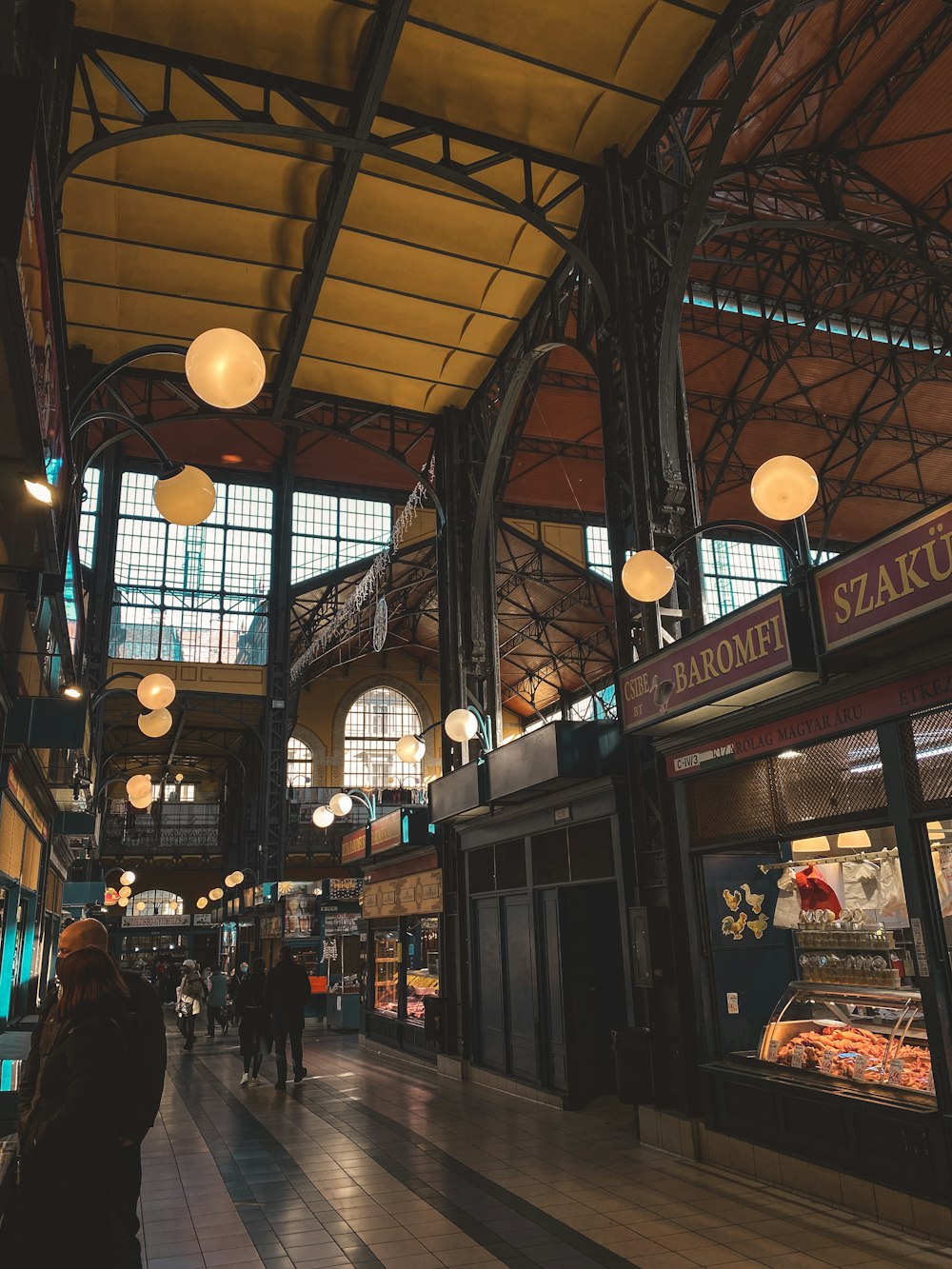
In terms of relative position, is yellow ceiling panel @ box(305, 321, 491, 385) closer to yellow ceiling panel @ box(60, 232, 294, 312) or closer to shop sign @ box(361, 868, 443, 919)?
yellow ceiling panel @ box(60, 232, 294, 312)

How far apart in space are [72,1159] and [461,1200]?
3702 mm

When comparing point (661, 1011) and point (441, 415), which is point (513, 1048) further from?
point (441, 415)

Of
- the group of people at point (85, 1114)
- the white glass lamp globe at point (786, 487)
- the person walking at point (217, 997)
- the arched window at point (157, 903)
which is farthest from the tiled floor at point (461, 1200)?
the arched window at point (157, 903)

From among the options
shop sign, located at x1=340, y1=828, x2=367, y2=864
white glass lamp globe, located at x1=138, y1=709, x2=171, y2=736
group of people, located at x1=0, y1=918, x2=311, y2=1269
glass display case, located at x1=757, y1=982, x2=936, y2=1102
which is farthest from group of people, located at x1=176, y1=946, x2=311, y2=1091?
group of people, located at x1=0, y1=918, x2=311, y2=1269

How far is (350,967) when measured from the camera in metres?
21.0

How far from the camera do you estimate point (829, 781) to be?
5938 millimetres

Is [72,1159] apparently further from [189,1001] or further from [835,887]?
[189,1001]

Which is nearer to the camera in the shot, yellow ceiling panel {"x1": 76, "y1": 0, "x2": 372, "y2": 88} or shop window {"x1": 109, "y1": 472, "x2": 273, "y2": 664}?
yellow ceiling panel {"x1": 76, "y1": 0, "x2": 372, "y2": 88}

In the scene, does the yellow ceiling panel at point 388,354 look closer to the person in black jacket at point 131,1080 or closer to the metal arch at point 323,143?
the metal arch at point 323,143

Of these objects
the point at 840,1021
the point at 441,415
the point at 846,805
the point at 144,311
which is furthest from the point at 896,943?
the point at 144,311

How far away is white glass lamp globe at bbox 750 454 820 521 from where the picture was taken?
542cm

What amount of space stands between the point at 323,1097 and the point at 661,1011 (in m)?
4.99

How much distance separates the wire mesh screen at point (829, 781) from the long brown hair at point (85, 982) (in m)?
4.43

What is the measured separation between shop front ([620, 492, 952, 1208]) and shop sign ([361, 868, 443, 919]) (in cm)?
599
